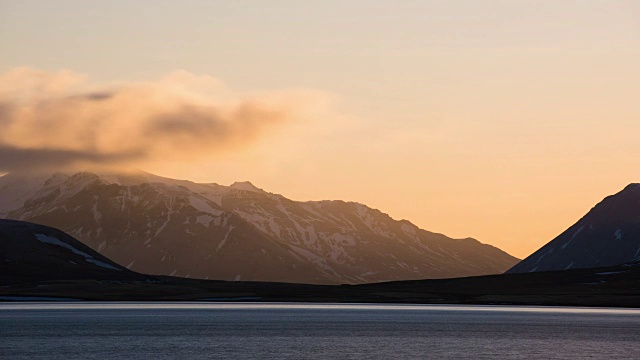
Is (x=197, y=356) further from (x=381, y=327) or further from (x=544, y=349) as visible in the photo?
(x=381, y=327)

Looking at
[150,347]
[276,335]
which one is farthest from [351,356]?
[276,335]

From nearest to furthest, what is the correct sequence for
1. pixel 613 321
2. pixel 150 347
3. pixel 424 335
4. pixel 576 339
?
pixel 150 347 → pixel 576 339 → pixel 424 335 → pixel 613 321

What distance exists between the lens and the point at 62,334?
499ft

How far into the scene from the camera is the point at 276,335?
15300 cm

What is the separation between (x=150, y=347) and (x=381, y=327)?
214 feet

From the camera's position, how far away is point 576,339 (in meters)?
148

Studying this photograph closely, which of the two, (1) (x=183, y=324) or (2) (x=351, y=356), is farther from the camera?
(1) (x=183, y=324)

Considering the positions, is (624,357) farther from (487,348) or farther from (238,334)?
(238,334)

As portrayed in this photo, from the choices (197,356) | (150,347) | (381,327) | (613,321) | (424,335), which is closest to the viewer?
(197,356)

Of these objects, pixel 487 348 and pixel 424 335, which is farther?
pixel 424 335

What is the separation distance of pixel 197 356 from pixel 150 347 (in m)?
14.9

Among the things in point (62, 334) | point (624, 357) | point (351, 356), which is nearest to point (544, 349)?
point (624, 357)

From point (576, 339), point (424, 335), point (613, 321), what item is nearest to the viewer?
point (576, 339)

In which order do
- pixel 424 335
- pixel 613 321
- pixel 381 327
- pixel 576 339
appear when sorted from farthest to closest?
pixel 613 321
pixel 381 327
pixel 424 335
pixel 576 339
